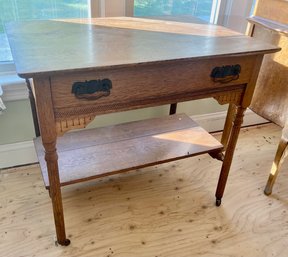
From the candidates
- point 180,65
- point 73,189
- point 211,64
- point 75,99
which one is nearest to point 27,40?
point 75,99

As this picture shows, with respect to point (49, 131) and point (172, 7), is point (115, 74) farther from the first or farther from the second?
point (172, 7)

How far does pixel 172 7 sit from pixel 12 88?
0.95 metres

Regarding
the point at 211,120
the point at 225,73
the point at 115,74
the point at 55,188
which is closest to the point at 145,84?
the point at 115,74

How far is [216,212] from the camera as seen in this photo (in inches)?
60.1

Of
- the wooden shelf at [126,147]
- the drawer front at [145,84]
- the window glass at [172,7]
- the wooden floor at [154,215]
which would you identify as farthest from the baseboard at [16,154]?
the window glass at [172,7]

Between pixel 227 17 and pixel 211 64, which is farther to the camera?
pixel 227 17

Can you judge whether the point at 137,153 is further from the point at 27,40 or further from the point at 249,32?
the point at 249,32

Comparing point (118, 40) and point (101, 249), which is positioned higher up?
point (118, 40)

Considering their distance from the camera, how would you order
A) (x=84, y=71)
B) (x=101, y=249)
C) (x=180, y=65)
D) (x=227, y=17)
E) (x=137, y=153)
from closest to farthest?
1. (x=84, y=71)
2. (x=180, y=65)
3. (x=101, y=249)
4. (x=137, y=153)
5. (x=227, y=17)

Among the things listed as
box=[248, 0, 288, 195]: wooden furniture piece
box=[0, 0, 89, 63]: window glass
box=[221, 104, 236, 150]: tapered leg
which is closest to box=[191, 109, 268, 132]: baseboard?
box=[221, 104, 236, 150]: tapered leg

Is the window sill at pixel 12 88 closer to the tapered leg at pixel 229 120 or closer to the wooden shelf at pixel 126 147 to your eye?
the wooden shelf at pixel 126 147

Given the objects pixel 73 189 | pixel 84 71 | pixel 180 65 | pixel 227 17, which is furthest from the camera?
pixel 227 17

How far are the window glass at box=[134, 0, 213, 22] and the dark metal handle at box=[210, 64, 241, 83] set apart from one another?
684 millimetres

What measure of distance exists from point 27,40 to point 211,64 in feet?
2.13
